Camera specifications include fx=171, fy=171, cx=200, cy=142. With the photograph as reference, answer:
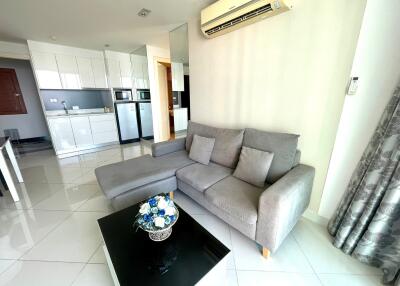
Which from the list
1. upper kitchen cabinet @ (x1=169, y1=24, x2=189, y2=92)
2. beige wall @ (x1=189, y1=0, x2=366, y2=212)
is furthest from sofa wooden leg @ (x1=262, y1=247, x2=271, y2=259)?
upper kitchen cabinet @ (x1=169, y1=24, x2=189, y2=92)

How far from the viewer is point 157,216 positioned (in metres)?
1.07

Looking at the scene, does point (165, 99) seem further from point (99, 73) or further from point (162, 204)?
point (162, 204)

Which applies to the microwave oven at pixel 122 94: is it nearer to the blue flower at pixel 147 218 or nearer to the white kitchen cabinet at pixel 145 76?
the white kitchen cabinet at pixel 145 76

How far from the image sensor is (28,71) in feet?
15.6

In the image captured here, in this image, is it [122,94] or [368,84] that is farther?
[122,94]

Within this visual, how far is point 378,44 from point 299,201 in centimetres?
135

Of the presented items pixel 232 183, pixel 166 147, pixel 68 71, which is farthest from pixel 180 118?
pixel 68 71

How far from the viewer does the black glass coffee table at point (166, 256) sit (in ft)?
2.99

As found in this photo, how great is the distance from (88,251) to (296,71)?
8.41ft

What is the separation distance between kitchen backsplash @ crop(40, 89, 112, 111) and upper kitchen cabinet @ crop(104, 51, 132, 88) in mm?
360

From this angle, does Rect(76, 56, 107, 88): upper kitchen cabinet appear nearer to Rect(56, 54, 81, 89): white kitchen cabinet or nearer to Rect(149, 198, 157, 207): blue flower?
Rect(56, 54, 81, 89): white kitchen cabinet

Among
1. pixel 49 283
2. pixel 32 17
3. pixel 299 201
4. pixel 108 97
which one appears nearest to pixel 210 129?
pixel 299 201

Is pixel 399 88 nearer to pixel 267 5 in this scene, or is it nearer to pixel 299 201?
pixel 299 201

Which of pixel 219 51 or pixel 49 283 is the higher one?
pixel 219 51
